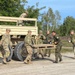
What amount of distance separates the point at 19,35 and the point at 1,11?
6.20 metres

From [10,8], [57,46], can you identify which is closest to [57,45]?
[57,46]

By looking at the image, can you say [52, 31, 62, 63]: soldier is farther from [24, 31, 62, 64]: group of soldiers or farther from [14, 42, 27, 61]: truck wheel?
[14, 42, 27, 61]: truck wheel

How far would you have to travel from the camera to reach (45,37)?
1709 cm

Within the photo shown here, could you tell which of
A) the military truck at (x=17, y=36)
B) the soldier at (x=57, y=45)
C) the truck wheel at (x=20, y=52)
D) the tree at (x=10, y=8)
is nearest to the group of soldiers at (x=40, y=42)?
the soldier at (x=57, y=45)

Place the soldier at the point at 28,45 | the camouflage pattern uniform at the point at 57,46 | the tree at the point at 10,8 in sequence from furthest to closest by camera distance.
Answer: the tree at the point at 10,8, the camouflage pattern uniform at the point at 57,46, the soldier at the point at 28,45

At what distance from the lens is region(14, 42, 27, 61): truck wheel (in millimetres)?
15221

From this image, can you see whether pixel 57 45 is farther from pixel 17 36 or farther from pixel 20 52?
pixel 17 36

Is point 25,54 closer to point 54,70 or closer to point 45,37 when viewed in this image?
point 45,37

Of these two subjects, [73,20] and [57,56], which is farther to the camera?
[73,20]

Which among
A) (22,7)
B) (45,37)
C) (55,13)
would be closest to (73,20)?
(55,13)

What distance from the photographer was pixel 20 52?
608 inches

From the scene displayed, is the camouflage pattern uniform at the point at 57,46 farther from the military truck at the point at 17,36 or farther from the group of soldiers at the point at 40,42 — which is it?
the military truck at the point at 17,36

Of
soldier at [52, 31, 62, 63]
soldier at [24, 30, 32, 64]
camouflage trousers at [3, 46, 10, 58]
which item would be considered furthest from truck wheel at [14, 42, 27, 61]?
soldier at [52, 31, 62, 63]

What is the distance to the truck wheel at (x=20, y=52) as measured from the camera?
49.9 ft
